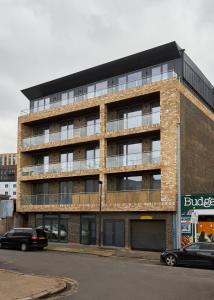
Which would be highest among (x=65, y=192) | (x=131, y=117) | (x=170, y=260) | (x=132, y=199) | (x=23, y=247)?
(x=131, y=117)

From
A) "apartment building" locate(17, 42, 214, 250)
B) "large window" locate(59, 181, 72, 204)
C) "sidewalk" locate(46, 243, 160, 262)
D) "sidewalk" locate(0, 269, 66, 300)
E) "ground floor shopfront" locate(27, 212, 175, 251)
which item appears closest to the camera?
"sidewalk" locate(0, 269, 66, 300)

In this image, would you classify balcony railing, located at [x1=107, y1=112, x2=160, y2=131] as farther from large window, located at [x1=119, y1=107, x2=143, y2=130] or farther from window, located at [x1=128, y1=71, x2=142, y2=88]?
window, located at [x1=128, y1=71, x2=142, y2=88]

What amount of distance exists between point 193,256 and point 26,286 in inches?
419

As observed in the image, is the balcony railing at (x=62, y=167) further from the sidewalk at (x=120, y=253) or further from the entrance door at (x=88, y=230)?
the sidewalk at (x=120, y=253)

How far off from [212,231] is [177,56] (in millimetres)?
14601

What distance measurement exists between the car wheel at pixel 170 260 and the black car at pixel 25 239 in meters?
11.3

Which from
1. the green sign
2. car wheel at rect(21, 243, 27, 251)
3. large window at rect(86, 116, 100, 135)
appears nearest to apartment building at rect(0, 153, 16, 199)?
large window at rect(86, 116, 100, 135)

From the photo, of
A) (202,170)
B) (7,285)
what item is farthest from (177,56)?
(7,285)

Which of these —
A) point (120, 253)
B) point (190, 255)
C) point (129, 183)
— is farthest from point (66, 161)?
point (190, 255)

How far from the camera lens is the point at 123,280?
661 inches

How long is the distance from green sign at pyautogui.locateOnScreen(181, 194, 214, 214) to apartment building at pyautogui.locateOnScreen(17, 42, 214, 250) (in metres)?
0.65

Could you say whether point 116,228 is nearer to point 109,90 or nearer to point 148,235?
point 148,235

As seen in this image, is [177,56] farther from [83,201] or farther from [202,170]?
[83,201]

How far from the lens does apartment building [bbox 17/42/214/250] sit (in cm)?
3247
